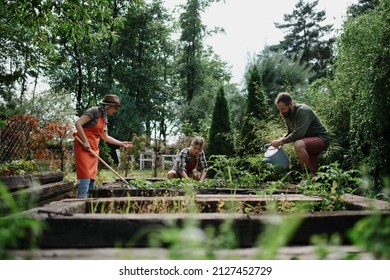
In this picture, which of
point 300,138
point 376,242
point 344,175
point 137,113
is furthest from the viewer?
point 137,113

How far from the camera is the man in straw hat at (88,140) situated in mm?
A: 4250

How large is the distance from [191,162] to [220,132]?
6.44 metres

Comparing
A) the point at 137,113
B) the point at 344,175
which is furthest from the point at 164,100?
the point at 344,175

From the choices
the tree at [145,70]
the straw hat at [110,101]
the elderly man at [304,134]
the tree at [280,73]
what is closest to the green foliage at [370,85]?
the elderly man at [304,134]

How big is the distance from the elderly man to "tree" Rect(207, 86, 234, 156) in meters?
6.41

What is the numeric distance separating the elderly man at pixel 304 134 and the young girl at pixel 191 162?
3.81 ft

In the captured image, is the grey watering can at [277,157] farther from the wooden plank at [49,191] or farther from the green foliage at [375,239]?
the green foliage at [375,239]

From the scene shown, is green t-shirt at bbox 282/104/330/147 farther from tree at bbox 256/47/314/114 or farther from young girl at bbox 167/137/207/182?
tree at bbox 256/47/314/114

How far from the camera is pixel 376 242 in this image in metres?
1.05

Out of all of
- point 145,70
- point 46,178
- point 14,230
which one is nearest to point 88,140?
point 46,178

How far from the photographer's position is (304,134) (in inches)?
185

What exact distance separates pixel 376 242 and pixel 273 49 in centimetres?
1771
